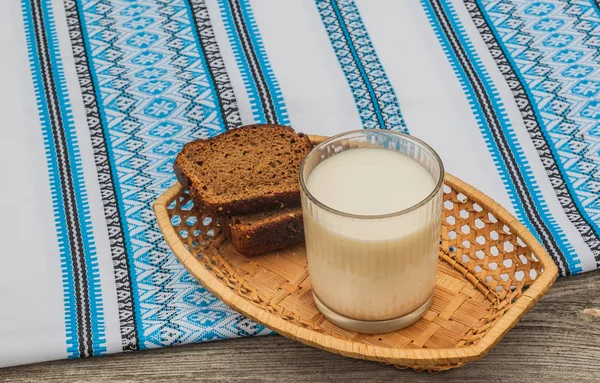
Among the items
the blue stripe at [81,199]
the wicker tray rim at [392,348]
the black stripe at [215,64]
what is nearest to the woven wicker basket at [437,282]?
the wicker tray rim at [392,348]

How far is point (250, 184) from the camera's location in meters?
1.19

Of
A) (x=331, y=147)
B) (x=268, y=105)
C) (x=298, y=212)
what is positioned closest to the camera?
(x=331, y=147)

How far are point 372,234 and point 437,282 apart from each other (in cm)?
21

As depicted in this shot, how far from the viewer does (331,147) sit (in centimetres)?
104

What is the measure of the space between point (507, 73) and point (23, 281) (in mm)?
805

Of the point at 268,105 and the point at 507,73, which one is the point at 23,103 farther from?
the point at 507,73

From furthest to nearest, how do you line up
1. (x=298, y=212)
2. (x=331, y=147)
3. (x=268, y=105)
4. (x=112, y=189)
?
(x=268, y=105), (x=112, y=189), (x=298, y=212), (x=331, y=147)

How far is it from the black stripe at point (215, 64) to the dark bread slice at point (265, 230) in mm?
305

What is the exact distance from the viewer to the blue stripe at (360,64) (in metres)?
1.44

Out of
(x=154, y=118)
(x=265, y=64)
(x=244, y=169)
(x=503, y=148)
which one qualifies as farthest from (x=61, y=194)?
(x=503, y=148)

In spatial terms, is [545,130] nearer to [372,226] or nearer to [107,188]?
[372,226]

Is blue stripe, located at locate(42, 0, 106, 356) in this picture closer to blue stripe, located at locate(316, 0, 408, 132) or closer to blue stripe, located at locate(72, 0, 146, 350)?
blue stripe, located at locate(72, 0, 146, 350)

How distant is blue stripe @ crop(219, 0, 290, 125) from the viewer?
4.80 ft

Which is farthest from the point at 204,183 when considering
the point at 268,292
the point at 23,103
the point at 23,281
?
the point at 23,103
